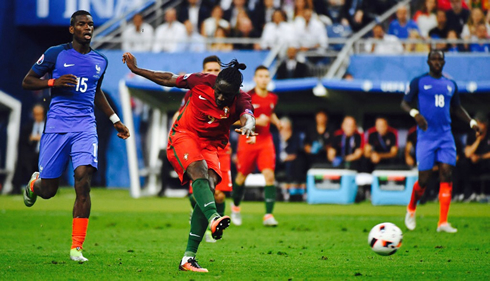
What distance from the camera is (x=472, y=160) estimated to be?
18.3 m

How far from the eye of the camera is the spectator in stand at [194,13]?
23406mm

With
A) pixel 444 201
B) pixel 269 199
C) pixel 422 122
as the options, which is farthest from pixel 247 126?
pixel 269 199

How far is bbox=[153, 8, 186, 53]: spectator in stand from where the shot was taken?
22734mm

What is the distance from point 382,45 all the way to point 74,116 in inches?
563

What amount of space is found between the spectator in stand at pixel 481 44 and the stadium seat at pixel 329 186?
5.34 metres

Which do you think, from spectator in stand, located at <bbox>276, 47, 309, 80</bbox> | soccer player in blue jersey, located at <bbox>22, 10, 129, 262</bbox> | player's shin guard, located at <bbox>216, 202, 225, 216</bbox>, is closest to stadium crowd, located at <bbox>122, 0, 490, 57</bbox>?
spectator in stand, located at <bbox>276, 47, 309, 80</bbox>

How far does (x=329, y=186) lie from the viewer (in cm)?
1792

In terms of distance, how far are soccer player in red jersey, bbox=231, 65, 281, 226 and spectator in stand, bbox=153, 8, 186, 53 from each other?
983 centimetres

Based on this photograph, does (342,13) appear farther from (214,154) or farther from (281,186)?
(214,154)

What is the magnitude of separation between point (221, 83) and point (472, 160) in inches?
494

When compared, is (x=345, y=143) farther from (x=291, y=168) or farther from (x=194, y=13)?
(x=194, y=13)

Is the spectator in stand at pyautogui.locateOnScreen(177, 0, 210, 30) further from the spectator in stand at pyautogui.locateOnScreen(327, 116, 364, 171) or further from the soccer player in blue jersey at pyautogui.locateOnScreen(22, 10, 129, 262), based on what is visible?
the soccer player in blue jersey at pyautogui.locateOnScreen(22, 10, 129, 262)

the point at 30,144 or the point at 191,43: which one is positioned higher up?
the point at 191,43

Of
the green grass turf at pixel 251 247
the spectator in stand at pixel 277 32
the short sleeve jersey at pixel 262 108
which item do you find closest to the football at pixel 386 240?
the green grass turf at pixel 251 247
